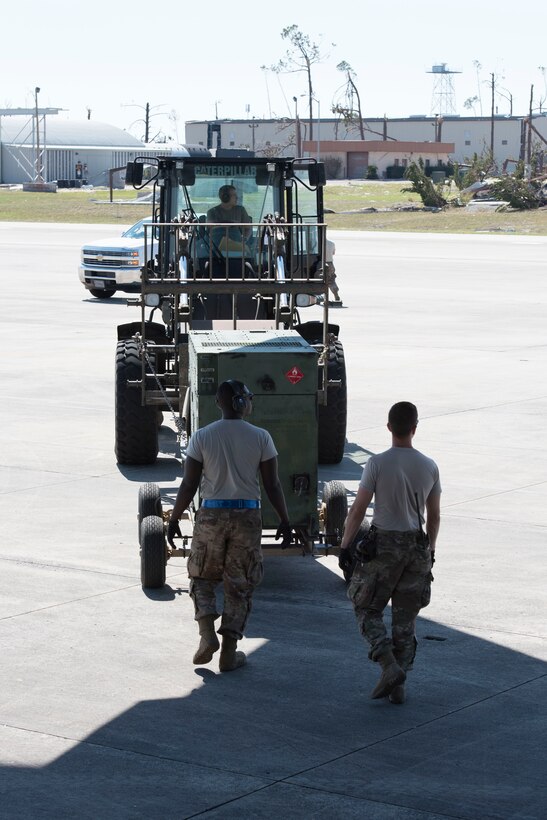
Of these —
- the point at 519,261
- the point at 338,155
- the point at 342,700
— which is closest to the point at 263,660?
the point at 342,700

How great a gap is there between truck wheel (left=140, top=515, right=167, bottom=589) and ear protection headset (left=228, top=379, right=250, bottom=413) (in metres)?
1.60

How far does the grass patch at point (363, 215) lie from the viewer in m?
64.7

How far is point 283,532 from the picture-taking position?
7.78 meters

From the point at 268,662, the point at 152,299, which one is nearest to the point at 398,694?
the point at 268,662

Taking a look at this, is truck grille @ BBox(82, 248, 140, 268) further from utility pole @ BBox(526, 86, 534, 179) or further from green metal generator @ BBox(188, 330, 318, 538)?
utility pole @ BBox(526, 86, 534, 179)

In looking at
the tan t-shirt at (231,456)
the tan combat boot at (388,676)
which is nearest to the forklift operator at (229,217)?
the tan t-shirt at (231,456)

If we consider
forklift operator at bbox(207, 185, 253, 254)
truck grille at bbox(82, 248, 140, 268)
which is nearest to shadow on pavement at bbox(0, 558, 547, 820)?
forklift operator at bbox(207, 185, 253, 254)

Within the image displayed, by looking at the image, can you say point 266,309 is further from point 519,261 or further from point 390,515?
point 519,261

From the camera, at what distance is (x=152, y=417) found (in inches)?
497

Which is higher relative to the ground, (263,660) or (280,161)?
(280,161)

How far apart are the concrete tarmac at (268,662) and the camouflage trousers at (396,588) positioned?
29 cm

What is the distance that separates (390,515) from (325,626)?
1.55m

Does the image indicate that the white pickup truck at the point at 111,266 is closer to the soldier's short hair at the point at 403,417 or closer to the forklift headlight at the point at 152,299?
the forklift headlight at the point at 152,299

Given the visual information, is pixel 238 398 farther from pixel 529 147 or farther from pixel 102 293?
pixel 529 147
